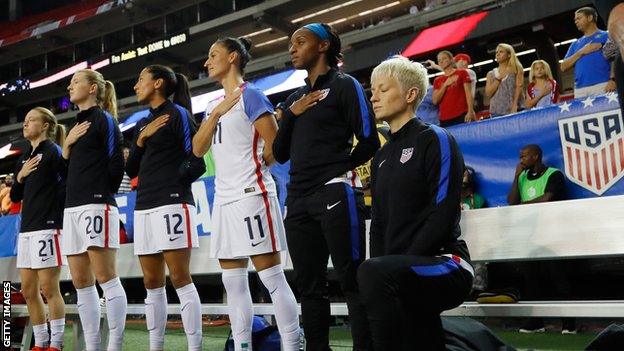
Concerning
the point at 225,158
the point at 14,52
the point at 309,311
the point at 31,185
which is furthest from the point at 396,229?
the point at 14,52

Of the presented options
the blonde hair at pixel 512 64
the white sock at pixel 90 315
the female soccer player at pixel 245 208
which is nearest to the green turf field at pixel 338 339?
the white sock at pixel 90 315

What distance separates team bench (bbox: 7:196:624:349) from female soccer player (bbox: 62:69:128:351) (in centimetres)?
148

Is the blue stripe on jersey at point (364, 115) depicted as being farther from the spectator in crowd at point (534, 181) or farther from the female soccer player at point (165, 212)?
the spectator in crowd at point (534, 181)

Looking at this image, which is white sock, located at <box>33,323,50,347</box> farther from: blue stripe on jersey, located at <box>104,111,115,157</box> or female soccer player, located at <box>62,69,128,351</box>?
blue stripe on jersey, located at <box>104,111,115,157</box>

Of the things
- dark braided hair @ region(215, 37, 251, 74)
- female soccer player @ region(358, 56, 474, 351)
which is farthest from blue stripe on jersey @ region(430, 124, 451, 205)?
dark braided hair @ region(215, 37, 251, 74)

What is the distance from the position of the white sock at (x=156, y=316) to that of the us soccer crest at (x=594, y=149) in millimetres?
2773

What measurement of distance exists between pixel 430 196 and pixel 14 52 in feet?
99.9

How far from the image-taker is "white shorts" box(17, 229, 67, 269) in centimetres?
437

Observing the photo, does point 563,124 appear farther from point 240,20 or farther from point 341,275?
point 240,20

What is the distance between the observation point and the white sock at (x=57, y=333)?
13.8ft

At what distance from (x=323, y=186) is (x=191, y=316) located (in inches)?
46.5

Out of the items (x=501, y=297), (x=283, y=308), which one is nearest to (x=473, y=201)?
(x=501, y=297)

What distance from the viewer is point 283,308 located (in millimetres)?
3066

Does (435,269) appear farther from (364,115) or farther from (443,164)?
(364,115)
